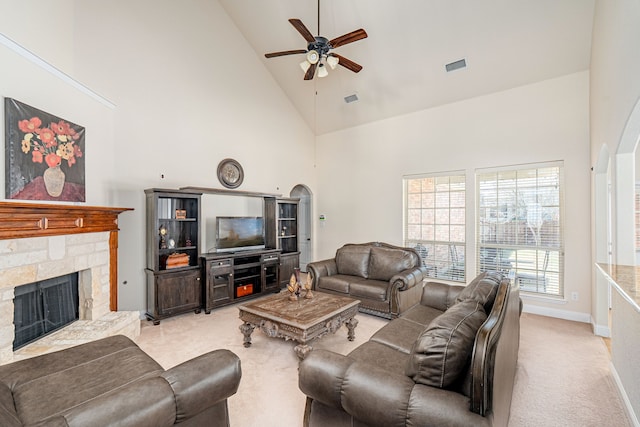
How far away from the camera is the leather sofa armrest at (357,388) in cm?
135

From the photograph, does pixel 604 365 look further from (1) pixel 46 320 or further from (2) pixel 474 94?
Answer: (1) pixel 46 320

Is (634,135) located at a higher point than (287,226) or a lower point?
higher

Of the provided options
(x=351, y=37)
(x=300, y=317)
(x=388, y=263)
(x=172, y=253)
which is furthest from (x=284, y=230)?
(x=351, y=37)

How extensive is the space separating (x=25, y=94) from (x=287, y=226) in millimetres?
4365

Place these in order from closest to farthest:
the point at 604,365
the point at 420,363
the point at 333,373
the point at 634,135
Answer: the point at 420,363
the point at 333,373
the point at 634,135
the point at 604,365

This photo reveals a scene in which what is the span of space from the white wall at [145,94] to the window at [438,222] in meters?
2.91

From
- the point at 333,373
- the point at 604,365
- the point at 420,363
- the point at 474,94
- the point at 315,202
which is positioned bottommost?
the point at 604,365

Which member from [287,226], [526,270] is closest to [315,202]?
[287,226]

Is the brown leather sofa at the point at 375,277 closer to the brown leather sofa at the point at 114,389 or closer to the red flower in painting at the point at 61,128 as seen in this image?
the brown leather sofa at the point at 114,389

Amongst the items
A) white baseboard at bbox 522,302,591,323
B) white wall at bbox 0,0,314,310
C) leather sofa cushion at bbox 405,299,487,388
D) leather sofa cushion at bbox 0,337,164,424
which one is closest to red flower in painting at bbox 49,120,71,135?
white wall at bbox 0,0,314,310

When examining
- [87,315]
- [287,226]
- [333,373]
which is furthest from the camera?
[287,226]

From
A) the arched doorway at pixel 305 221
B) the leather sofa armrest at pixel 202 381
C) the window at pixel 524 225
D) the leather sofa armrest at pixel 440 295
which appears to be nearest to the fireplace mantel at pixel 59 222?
the leather sofa armrest at pixel 202 381

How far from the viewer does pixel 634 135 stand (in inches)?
92.1

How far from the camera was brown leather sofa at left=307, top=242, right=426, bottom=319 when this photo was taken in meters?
3.89
